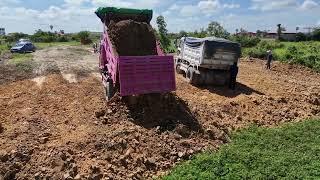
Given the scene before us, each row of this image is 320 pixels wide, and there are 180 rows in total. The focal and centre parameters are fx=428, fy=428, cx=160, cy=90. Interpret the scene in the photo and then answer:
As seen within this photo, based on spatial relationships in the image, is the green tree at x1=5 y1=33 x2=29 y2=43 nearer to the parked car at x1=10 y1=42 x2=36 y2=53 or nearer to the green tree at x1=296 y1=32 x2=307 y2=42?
the parked car at x1=10 y1=42 x2=36 y2=53

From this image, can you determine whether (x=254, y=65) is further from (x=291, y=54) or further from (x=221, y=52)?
(x=221, y=52)

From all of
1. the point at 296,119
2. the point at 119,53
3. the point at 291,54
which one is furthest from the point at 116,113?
the point at 291,54

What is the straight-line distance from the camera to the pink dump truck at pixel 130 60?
42.2ft

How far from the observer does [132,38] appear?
46.6 feet

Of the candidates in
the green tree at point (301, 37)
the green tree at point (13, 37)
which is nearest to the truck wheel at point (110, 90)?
the green tree at point (301, 37)

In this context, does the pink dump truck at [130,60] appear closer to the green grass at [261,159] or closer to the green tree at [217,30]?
the green grass at [261,159]

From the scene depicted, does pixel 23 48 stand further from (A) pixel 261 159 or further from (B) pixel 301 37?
(B) pixel 301 37

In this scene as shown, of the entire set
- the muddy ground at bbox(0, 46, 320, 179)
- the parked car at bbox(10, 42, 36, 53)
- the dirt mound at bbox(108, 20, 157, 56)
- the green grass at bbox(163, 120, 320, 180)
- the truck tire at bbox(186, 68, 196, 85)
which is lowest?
the green grass at bbox(163, 120, 320, 180)

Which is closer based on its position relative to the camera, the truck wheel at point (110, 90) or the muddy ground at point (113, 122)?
the muddy ground at point (113, 122)

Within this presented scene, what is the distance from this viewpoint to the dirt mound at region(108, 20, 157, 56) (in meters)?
14.1

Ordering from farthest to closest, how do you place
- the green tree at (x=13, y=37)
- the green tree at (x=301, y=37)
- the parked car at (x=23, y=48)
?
1. the green tree at (x=13, y=37)
2. the green tree at (x=301, y=37)
3. the parked car at (x=23, y=48)

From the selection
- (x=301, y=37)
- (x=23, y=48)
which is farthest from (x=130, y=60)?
(x=301, y=37)

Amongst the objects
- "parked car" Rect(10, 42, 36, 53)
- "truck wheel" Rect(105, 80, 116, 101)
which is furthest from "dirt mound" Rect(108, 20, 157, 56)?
"parked car" Rect(10, 42, 36, 53)

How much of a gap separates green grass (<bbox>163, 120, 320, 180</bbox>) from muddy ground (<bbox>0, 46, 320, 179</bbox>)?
0.56 m
